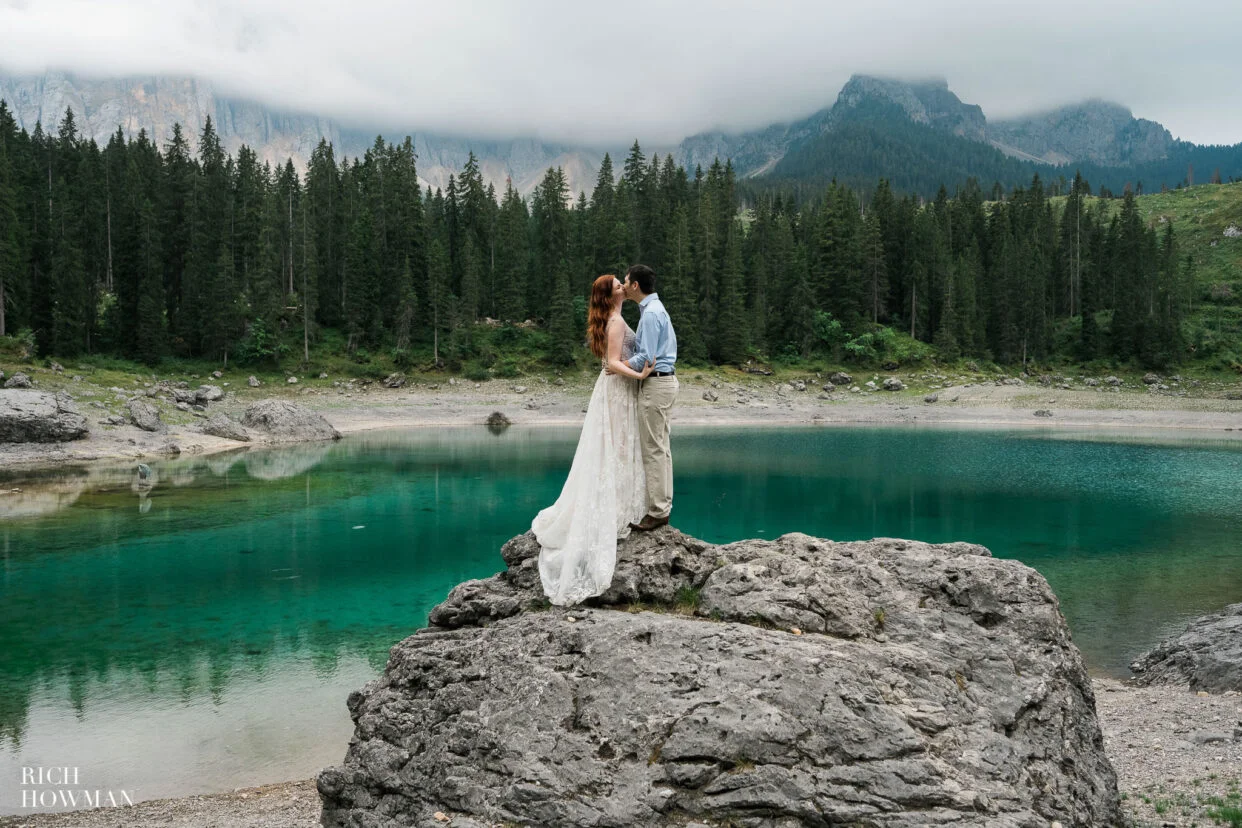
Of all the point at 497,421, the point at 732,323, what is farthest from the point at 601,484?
the point at 732,323

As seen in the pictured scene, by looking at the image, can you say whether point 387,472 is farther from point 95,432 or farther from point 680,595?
point 680,595

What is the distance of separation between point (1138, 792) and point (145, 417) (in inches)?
1868

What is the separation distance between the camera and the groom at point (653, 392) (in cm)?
820

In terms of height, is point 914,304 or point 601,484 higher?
point 914,304

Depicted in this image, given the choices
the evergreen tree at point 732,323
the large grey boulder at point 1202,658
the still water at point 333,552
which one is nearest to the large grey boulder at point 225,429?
the still water at point 333,552

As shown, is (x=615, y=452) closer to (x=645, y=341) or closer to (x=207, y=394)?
(x=645, y=341)

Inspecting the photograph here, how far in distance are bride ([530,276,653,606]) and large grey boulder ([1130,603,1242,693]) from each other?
35.5 ft

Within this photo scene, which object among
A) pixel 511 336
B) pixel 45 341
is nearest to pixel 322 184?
pixel 511 336

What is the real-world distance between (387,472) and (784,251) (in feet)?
205

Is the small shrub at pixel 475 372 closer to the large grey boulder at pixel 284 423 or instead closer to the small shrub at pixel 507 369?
the small shrub at pixel 507 369

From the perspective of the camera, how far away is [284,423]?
5056 cm

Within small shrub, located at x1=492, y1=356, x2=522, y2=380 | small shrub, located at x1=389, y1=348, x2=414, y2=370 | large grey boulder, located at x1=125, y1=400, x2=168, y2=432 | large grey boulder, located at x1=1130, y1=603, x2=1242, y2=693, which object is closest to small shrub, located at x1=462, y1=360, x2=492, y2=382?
small shrub, located at x1=492, y1=356, x2=522, y2=380

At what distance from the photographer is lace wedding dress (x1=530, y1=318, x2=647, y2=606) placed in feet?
26.2

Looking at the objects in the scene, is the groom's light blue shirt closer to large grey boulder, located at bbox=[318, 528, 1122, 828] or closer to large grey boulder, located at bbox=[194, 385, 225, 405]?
large grey boulder, located at bbox=[318, 528, 1122, 828]
